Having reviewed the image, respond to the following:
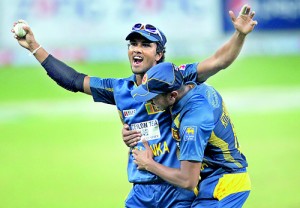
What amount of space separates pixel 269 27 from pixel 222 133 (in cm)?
1467

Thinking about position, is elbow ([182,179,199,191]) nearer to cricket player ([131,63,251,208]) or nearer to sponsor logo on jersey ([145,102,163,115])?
cricket player ([131,63,251,208])

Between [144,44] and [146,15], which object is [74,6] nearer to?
[146,15]

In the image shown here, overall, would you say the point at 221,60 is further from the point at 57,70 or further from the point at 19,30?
the point at 19,30

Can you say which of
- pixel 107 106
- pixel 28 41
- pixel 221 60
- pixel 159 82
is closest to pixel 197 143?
pixel 159 82

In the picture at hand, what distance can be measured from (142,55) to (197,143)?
1033 mm

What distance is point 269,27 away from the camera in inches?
824

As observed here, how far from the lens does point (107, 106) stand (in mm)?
17781

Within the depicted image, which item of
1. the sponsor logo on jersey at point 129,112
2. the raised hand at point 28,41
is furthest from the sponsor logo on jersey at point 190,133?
the raised hand at point 28,41

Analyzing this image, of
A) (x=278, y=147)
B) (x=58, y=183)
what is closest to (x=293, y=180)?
(x=278, y=147)

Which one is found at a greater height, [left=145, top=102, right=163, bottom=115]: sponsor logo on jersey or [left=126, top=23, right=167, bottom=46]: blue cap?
[left=126, top=23, right=167, bottom=46]: blue cap

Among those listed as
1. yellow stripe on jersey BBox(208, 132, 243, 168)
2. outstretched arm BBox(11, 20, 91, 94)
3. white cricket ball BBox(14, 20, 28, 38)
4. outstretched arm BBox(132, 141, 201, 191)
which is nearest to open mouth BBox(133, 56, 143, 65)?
outstretched arm BBox(11, 20, 91, 94)

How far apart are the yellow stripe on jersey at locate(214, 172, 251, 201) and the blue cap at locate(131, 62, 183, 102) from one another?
0.85m

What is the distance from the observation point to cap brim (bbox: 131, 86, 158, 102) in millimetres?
6352

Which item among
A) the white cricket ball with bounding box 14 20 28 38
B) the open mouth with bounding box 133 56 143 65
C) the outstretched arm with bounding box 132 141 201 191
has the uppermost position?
the white cricket ball with bounding box 14 20 28 38
